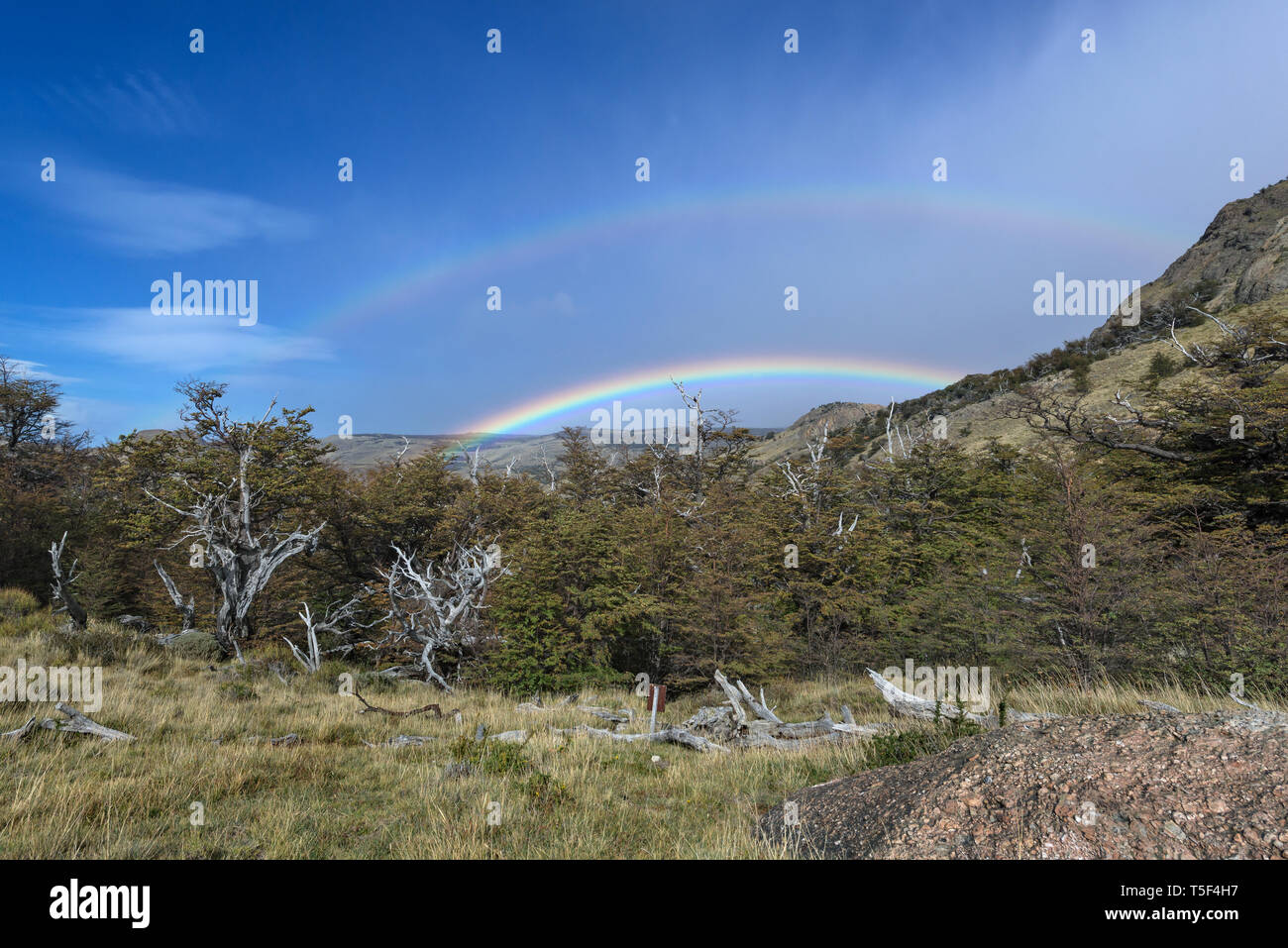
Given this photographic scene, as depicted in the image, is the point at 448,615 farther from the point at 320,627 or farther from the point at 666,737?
the point at 666,737

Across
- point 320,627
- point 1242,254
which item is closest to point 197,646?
point 320,627

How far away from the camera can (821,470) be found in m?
24.2

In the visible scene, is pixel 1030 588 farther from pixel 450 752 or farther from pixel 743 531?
pixel 450 752

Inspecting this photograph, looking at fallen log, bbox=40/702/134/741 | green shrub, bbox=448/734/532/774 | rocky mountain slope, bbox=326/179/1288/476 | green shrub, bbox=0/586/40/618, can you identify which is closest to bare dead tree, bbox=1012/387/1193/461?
rocky mountain slope, bbox=326/179/1288/476

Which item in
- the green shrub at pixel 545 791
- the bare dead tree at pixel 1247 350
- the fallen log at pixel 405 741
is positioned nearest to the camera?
the green shrub at pixel 545 791

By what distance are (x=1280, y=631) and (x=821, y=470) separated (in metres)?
15.5

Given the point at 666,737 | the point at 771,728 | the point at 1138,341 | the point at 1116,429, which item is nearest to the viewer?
the point at 666,737

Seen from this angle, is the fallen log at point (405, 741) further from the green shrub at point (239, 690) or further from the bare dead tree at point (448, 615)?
the bare dead tree at point (448, 615)

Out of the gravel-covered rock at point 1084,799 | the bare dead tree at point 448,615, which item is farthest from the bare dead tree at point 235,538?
the gravel-covered rock at point 1084,799

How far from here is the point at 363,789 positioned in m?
6.02

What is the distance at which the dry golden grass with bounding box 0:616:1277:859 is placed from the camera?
4.31 metres

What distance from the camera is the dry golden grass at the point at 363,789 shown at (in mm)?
4312

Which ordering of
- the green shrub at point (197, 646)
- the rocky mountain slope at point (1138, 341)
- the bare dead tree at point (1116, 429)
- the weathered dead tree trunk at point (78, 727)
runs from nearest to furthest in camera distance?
the weathered dead tree trunk at point (78, 727) < the green shrub at point (197, 646) < the bare dead tree at point (1116, 429) < the rocky mountain slope at point (1138, 341)

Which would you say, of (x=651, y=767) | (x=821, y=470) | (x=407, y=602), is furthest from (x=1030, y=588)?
(x=407, y=602)
